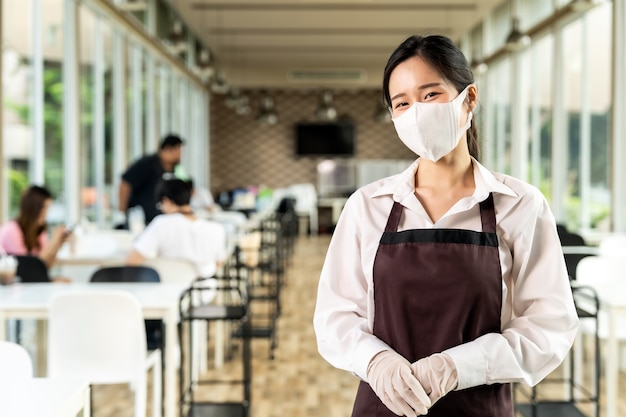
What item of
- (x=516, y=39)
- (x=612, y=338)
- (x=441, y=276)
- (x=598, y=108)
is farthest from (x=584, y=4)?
(x=441, y=276)

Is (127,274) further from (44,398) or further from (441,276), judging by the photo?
(441,276)

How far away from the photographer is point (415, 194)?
1.38 meters

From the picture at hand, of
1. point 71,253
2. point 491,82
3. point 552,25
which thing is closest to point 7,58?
point 71,253

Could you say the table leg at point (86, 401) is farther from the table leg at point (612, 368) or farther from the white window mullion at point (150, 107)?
the white window mullion at point (150, 107)

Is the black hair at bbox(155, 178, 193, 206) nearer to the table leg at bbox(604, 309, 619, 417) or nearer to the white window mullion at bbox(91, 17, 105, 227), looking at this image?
the table leg at bbox(604, 309, 619, 417)

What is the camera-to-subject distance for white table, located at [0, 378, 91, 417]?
1.73 meters

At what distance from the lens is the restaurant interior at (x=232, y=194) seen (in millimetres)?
3342

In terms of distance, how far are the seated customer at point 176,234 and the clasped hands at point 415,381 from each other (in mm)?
3280

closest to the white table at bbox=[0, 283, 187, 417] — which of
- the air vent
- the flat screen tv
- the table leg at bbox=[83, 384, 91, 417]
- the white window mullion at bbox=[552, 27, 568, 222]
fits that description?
the table leg at bbox=[83, 384, 91, 417]

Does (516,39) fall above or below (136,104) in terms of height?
above

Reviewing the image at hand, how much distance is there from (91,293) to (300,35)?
9.83 metres

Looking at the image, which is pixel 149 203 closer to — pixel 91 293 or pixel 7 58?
pixel 7 58

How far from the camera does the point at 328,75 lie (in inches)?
634

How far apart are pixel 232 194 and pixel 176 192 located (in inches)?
384
